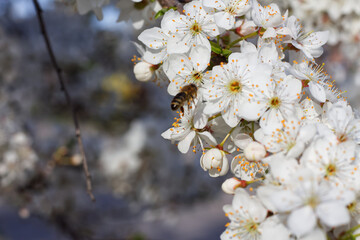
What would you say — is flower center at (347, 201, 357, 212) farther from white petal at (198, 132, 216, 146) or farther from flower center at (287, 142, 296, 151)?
white petal at (198, 132, 216, 146)

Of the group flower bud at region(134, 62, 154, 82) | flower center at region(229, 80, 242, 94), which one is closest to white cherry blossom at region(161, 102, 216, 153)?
flower center at region(229, 80, 242, 94)

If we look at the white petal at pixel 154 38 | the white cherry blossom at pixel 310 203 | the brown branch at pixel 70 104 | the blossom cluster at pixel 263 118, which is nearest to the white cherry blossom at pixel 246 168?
the blossom cluster at pixel 263 118

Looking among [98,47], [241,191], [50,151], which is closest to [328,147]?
[241,191]

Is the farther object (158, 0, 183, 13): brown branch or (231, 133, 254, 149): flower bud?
(158, 0, 183, 13): brown branch

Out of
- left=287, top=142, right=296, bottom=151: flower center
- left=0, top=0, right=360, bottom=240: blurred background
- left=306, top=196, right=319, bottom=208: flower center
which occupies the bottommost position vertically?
left=306, top=196, right=319, bottom=208: flower center

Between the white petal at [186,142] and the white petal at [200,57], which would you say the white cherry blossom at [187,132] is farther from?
the white petal at [200,57]

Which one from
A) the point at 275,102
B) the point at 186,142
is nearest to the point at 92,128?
the point at 186,142
